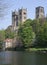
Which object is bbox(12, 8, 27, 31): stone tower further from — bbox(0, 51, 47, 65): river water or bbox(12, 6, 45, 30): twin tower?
bbox(0, 51, 47, 65): river water

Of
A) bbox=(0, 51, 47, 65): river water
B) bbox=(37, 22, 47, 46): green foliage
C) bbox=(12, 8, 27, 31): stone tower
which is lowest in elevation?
bbox=(0, 51, 47, 65): river water

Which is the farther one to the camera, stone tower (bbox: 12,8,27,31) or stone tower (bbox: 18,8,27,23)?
stone tower (bbox: 18,8,27,23)

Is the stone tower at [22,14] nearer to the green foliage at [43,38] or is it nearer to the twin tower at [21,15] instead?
the twin tower at [21,15]

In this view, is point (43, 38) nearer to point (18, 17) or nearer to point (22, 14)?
point (22, 14)

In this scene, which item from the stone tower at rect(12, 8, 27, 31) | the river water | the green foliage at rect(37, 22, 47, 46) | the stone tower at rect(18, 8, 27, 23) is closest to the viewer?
the river water

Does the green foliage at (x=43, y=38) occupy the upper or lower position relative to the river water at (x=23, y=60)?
upper

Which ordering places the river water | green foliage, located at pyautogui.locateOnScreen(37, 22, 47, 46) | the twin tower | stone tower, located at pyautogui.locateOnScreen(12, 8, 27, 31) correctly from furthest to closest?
1. stone tower, located at pyautogui.locateOnScreen(12, 8, 27, 31)
2. the twin tower
3. green foliage, located at pyautogui.locateOnScreen(37, 22, 47, 46)
4. the river water

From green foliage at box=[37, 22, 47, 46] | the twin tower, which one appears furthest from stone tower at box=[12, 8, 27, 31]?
green foliage at box=[37, 22, 47, 46]

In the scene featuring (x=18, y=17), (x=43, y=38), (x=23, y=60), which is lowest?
(x=23, y=60)

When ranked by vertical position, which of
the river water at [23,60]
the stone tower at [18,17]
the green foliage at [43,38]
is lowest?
the river water at [23,60]

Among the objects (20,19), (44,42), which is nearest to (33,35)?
(44,42)

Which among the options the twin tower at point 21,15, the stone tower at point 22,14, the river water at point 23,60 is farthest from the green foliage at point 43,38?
the stone tower at point 22,14

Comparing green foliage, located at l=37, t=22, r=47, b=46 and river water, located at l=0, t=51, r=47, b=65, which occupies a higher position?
green foliage, located at l=37, t=22, r=47, b=46

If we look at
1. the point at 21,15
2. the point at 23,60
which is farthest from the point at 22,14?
the point at 23,60
